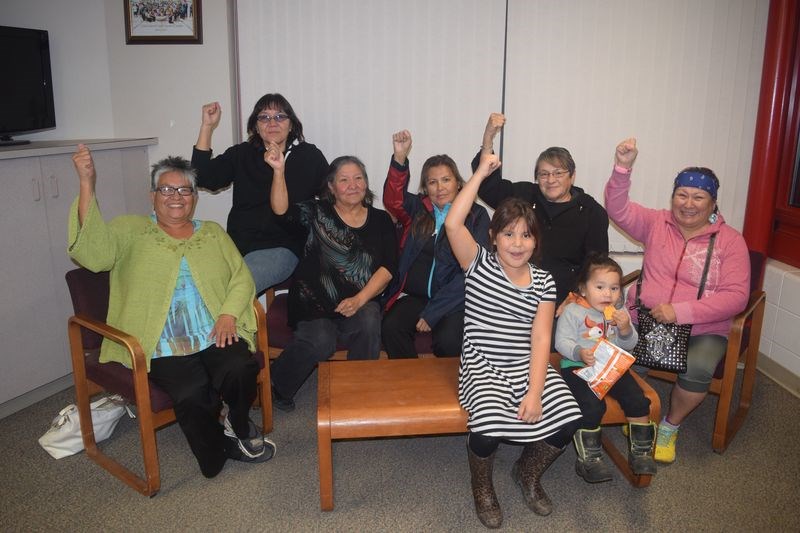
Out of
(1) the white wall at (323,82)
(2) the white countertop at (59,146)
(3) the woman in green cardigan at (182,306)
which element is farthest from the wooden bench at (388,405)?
(2) the white countertop at (59,146)

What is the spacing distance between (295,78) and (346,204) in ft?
3.37

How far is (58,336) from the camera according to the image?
337cm

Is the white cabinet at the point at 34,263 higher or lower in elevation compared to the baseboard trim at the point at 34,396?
higher

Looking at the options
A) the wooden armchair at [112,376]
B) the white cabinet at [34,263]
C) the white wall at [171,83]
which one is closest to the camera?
the wooden armchair at [112,376]

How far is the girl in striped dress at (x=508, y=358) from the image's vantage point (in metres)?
2.38

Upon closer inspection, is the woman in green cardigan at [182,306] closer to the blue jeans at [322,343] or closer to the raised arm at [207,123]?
the blue jeans at [322,343]

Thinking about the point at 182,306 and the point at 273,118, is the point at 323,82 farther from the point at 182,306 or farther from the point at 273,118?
the point at 182,306

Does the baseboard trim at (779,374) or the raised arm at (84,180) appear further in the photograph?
the baseboard trim at (779,374)

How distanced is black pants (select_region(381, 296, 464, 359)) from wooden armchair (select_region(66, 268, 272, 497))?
1.90 ft

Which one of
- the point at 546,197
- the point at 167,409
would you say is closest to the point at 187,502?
the point at 167,409

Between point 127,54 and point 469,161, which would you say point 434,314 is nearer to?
point 469,161

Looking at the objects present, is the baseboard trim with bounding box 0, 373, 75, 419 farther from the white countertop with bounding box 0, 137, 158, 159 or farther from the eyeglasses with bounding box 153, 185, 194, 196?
the eyeglasses with bounding box 153, 185, 194, 196

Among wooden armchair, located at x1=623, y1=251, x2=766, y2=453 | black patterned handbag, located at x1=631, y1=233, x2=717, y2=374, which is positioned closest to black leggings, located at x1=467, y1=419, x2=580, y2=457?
black patterned handbag, located at x1=631, y1=233, x2=717, y2=374

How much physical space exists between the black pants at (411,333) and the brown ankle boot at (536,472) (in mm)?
633
